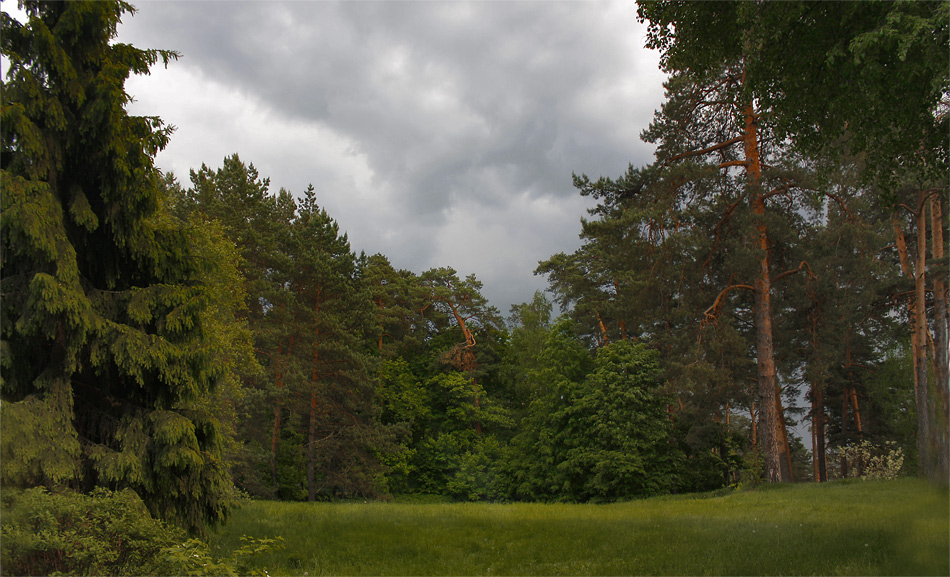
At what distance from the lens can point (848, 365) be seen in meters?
28.7

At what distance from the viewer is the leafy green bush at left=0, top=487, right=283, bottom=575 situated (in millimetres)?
5828

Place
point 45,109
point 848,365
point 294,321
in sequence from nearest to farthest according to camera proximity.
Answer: point 45,109 → point 294,321 → point 848,365

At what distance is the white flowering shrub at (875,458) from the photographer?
68.1 feet

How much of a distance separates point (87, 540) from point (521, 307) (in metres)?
34.5

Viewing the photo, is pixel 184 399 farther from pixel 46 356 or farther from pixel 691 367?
pixel 691 367

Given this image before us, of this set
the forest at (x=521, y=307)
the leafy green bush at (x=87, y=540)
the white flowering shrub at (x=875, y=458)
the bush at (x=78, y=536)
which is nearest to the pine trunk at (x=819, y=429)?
the forest at (x=521, y=307)

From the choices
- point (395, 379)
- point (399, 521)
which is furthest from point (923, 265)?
point (395, 379)

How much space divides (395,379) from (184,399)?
27005 mm

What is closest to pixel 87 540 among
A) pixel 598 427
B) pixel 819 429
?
pixel 598 427

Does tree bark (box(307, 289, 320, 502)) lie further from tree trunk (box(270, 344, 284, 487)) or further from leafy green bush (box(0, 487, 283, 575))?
leafy green bush (box(0, 487, 283, 575))

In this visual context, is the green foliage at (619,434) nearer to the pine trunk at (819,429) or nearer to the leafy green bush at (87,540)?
the pine trunk at (819,429)

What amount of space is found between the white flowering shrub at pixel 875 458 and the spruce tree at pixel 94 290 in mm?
21496

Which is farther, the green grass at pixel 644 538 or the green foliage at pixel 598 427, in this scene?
the green foliage at pixel 598 427

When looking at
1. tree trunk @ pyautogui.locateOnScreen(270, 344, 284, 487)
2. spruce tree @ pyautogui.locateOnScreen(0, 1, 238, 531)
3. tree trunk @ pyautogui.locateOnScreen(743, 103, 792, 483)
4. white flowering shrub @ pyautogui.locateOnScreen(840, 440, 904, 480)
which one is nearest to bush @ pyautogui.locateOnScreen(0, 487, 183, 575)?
spruce tree @ pyautogui.locateOnScreen(0, 1, 238, 531)
